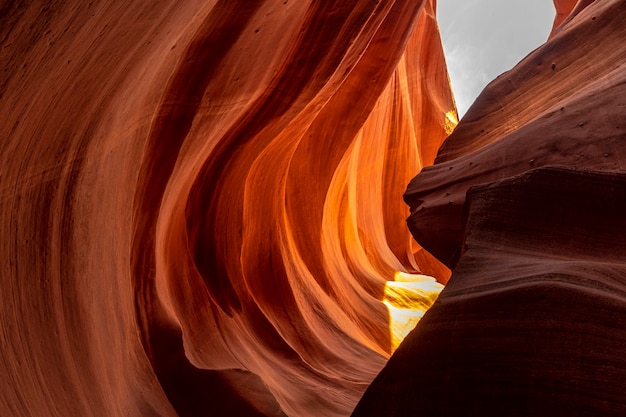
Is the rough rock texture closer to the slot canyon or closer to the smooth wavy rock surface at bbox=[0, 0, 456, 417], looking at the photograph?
the slot canyon

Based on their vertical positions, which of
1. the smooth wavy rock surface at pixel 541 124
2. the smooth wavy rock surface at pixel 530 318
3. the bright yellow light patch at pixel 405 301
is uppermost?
the smooth wavy rock surface at pixel 541 124

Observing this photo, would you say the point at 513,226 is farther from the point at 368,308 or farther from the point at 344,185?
the point at 344,185

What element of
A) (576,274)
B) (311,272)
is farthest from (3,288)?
(311,272)

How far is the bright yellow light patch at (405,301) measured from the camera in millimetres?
5829

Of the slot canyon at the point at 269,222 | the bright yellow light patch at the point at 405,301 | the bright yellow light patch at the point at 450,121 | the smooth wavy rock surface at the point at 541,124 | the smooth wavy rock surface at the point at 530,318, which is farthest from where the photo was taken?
the bright yellow light patch at the point at 450,121

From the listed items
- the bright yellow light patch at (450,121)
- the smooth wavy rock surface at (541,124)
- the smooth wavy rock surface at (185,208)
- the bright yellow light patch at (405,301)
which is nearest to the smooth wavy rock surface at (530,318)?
the smooth wavy rock surface at (541,124)

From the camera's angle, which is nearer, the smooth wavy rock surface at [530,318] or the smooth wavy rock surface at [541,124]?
the smooth wavy rock surface at [530,318]

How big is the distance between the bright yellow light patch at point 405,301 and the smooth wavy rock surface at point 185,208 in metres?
0.05

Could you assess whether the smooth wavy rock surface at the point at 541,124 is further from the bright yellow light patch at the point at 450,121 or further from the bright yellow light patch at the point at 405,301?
the bright yellow light patch at the point at 450,121

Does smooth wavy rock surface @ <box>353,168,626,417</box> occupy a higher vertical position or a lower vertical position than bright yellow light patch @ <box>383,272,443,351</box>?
higher

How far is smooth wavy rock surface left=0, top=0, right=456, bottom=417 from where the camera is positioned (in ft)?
6.65

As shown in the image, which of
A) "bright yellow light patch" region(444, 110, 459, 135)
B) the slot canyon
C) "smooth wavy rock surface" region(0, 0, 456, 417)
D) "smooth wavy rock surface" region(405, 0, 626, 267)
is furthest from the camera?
"bright yellow light patch" region(444, 110, 459, 135)

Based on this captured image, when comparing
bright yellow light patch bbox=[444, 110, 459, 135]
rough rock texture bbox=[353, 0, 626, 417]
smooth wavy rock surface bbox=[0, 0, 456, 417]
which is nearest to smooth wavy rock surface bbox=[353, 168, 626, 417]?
rough rock texture bbox=[353, 0, 626, 417]

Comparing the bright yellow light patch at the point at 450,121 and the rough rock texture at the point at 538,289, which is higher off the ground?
the bright yellow light patch at the point at 450,121
